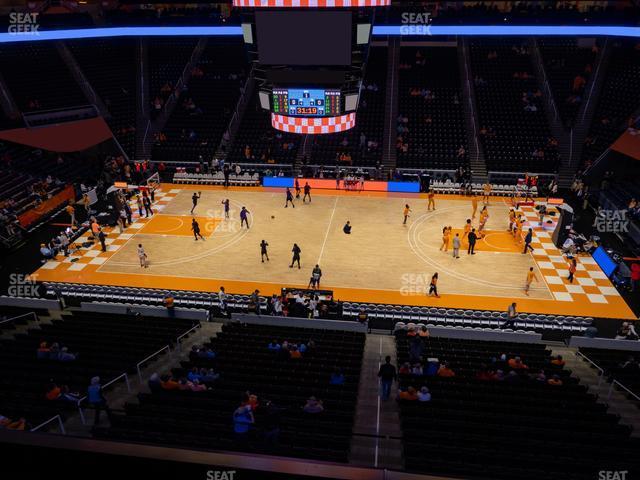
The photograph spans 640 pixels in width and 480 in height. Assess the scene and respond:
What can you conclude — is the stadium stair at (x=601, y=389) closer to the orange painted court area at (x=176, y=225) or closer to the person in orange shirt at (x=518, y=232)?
the person in orange shirt at (x=518, y=232)

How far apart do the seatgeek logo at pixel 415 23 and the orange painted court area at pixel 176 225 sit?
19515mm

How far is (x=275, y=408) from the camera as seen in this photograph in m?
9.27

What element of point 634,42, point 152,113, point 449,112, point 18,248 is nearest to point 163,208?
point 18,248

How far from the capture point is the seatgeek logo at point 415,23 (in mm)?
33875

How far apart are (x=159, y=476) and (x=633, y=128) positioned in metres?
34.9

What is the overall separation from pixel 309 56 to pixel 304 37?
0.60 metres

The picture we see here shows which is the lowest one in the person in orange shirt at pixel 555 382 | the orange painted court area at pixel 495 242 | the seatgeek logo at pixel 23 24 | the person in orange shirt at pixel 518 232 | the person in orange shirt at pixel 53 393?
the orange painted court area at pixel 495 242

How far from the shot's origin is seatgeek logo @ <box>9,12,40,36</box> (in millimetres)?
32469

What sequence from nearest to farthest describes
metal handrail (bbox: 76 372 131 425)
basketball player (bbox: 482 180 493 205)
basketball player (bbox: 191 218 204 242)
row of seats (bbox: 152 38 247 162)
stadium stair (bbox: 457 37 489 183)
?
metal handrail (bbox: 76 372 131 425), basketball player (bbox: 191 218 204 242), basketball player (bbox: 482 180 493 205), stadium stair (bbox: 457 37 489 183), row of seats (bbox: 152 38 247 162)

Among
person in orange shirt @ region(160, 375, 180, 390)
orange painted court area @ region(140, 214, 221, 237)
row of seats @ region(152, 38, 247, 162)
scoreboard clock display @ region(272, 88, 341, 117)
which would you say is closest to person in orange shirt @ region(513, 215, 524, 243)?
scoreboard clock display @ region(272, 88, 341, 117)

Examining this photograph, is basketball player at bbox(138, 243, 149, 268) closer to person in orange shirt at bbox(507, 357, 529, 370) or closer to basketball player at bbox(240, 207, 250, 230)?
basketball player at bbox(240, 207, 250, 230)

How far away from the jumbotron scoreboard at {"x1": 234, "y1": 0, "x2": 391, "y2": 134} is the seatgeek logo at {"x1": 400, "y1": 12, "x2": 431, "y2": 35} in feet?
66.2

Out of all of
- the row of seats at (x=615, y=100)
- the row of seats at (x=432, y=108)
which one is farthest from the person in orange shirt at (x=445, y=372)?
the row of seats at (x=615, y=100)

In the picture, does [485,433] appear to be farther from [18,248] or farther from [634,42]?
[634,42]
